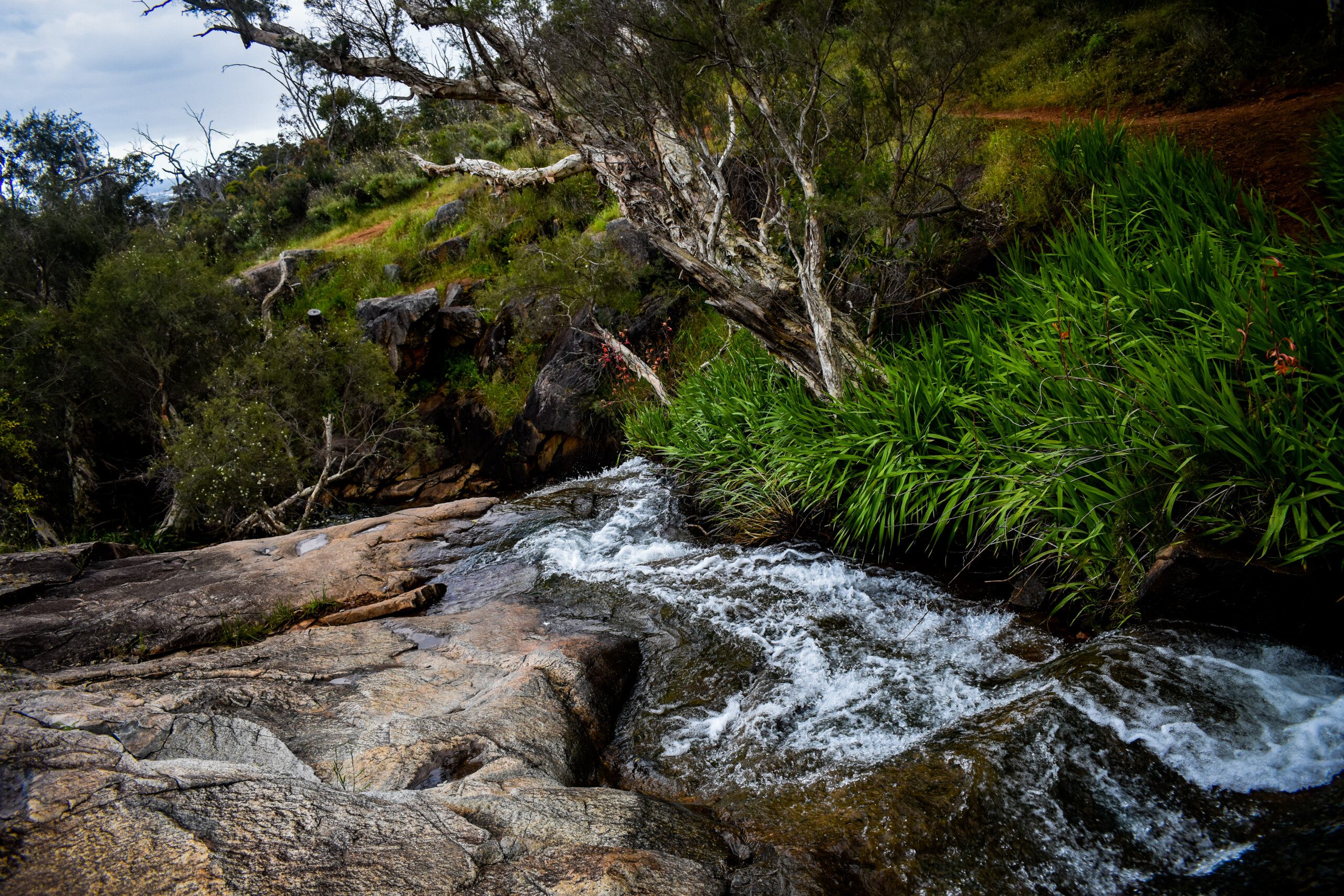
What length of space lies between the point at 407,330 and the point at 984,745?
546 inches

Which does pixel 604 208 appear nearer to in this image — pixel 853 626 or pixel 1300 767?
pixel 853 626

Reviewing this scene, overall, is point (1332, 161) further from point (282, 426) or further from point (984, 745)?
point (282, 426)

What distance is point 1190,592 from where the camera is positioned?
10.3 feet

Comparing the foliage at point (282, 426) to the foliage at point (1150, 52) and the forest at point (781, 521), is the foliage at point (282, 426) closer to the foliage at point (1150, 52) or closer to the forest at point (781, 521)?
the forest at point (781, 521)

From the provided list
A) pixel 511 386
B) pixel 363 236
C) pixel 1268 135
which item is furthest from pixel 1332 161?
pixel 363 236

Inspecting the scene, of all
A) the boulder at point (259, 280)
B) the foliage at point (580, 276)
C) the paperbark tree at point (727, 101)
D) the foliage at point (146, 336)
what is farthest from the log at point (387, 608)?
the boulder at point (259, 280)

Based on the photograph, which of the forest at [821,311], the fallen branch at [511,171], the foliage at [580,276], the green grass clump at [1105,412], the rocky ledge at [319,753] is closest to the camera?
the rocky ledge at [319,753]

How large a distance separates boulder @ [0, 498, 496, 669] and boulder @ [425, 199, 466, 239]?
13881 mm

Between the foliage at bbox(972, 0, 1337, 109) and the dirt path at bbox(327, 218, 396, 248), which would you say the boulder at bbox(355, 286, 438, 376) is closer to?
the dirt path at bbox(327, 218, 396, 248)

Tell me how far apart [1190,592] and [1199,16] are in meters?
9.95

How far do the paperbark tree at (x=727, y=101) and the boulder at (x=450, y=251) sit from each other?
6.73 metres

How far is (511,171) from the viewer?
1480cm

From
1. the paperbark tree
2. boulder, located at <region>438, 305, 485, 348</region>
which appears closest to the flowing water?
the paperbark tree

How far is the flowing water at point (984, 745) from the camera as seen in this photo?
2.22 metres
